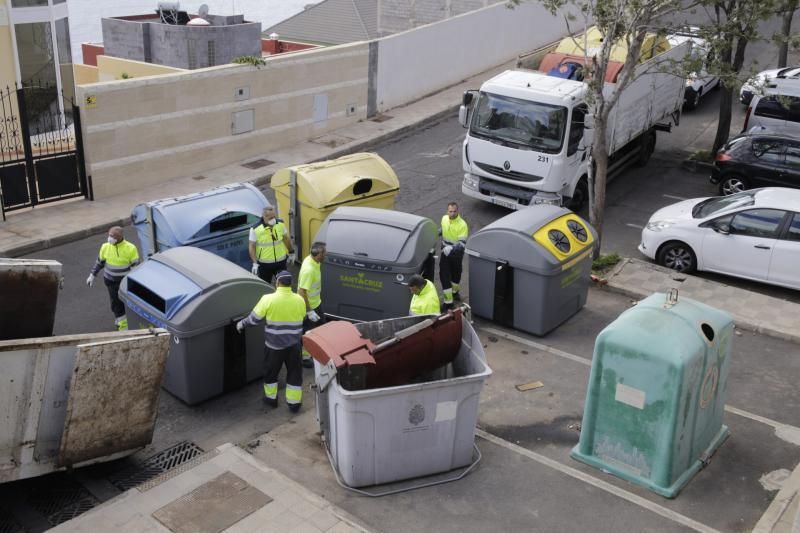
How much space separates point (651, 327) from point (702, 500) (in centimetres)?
165

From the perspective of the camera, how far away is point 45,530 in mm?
7219

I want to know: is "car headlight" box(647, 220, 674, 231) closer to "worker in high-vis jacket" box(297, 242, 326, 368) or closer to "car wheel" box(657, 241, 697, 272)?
"car wheel" box(657, 241, 697, 272)

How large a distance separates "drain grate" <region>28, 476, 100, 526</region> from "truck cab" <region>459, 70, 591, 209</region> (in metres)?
9.08

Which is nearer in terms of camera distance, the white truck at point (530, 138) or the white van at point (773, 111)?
the white truck at point (530, 138)

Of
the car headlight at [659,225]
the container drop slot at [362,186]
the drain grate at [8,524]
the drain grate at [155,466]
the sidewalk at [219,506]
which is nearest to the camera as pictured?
the sidewalk at [219,506]

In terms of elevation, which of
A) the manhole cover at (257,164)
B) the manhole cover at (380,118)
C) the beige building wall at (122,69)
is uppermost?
the beige building wall at (122,69)

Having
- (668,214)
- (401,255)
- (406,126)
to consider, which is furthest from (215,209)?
(406,126)

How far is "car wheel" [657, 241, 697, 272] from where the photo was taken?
13.2 metres

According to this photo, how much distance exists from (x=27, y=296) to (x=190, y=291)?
1576 mm

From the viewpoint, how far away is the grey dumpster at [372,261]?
10344 millimetres

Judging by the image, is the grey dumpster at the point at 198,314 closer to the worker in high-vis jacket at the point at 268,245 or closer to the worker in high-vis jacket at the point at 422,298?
the worker in high-vis jacket at the point at 268,245

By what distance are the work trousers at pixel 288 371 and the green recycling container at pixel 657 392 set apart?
292cm

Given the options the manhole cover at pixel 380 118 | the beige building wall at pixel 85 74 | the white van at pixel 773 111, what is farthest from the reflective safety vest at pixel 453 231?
the beige building wall at pixel 85 74

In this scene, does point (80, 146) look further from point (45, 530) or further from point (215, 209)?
point (45, 530)
